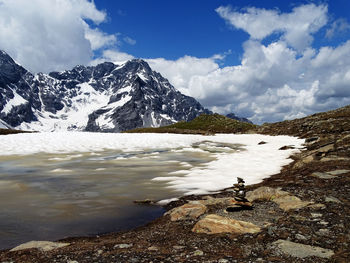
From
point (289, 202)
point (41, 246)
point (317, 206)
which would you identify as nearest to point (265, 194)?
point (289, 202)

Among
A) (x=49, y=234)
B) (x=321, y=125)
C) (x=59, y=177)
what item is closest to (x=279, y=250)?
(x=49, y=234)

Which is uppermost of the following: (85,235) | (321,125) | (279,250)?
(321,125)

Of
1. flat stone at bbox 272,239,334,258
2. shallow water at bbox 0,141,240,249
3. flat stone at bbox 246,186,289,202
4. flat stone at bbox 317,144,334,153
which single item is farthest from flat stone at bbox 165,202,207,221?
flat stone at bbox 317,144,334,153

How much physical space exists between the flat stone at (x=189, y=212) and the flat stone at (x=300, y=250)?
293 centimetres

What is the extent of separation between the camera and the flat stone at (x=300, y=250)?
5035 millimetres

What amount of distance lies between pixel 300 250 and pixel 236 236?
4.77ft

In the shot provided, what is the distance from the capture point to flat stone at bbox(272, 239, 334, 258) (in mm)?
5035

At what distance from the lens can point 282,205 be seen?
840 cm

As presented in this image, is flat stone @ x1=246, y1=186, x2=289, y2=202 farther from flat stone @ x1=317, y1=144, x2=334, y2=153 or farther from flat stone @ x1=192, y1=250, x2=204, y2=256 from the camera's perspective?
flat stone @ x1=317, y1=144, x2=334, y2=153

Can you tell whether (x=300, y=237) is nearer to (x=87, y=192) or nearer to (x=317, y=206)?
(x=317, y=206)

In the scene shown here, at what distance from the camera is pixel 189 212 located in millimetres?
8266

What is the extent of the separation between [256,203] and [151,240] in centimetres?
433

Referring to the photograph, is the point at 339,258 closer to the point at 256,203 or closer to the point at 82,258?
the point at 256,203

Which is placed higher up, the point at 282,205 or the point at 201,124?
the point at 201,124
